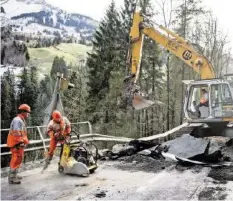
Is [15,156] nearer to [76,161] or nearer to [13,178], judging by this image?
[13,178]

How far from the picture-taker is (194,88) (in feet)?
47.5

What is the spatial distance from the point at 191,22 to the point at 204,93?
22964 millimetres

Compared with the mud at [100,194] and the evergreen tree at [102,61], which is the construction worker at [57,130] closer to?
the mud at [100,194]

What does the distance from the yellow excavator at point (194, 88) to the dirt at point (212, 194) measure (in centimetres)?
598

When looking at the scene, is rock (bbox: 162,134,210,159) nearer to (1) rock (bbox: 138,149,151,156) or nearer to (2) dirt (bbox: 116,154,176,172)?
(2) dirt (bbox: 116,154,176,172)

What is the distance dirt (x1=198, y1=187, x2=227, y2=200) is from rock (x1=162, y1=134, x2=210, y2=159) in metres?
2.86

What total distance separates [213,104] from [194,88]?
3.54 feet

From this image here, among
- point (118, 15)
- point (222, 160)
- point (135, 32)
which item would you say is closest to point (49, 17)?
point (118, 15)

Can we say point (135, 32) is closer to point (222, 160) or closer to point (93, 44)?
point (222, 160)

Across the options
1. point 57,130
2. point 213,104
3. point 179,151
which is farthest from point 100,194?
point 213,104

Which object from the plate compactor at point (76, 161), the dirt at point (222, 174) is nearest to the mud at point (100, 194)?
the plate compactor at point (76, 161)

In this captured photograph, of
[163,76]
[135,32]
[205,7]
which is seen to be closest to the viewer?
[135,32]

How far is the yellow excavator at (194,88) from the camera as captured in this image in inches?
535

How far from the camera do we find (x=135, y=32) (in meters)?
16.2
